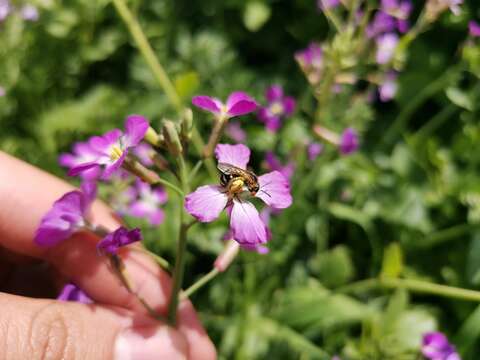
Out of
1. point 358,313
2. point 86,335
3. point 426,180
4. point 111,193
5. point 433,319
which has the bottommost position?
point 433,319

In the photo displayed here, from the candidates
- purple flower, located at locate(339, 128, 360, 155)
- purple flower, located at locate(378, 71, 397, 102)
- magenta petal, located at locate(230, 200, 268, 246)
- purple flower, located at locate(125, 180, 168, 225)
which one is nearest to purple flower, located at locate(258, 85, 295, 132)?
purple flower, located at locate(339, 128, 360, 155)

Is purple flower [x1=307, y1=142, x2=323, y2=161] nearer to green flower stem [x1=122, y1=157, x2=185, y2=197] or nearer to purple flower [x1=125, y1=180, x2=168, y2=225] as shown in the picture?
purple flower [x1=125, y1=180, x2=168, y2=225]

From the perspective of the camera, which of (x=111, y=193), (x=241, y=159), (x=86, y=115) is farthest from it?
(x=86, y=115)

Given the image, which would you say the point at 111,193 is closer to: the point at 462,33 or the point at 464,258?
the point at 464,258

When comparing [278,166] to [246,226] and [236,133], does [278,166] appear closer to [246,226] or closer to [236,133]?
[236,133]

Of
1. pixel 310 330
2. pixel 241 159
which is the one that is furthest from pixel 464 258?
pixel 241 159
